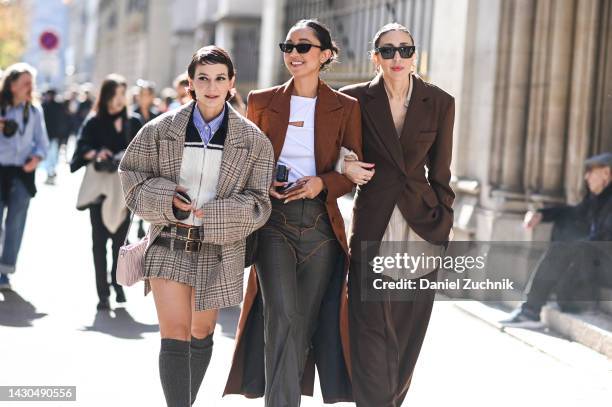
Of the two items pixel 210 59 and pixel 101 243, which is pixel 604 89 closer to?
pixel 101 243

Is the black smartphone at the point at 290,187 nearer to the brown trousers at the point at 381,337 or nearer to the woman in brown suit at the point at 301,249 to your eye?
the woman in brown suit at the point at 301,249

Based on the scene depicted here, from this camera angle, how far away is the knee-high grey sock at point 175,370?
5311mm

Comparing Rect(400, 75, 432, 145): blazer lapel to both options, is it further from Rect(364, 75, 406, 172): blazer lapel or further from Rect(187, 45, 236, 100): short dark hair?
Rect(187, 45, 236, 100): short dark hair

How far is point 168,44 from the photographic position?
1612 inches

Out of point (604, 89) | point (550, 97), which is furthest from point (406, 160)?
point (550, 97)

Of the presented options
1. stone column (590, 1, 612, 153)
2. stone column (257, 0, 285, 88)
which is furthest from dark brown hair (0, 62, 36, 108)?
stone column (257, 0, 285, 88)

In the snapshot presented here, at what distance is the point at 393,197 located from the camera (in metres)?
5.55

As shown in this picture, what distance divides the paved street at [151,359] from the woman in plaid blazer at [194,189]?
110 cm

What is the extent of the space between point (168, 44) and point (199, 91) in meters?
36.2

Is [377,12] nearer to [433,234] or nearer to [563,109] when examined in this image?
[563,109]

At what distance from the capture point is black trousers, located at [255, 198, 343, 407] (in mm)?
5395

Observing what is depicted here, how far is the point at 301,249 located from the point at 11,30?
49.0m

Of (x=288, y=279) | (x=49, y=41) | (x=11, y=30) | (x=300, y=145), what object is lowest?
(x=288, y=279)

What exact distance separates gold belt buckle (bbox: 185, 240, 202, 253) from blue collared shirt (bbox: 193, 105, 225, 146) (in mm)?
436
